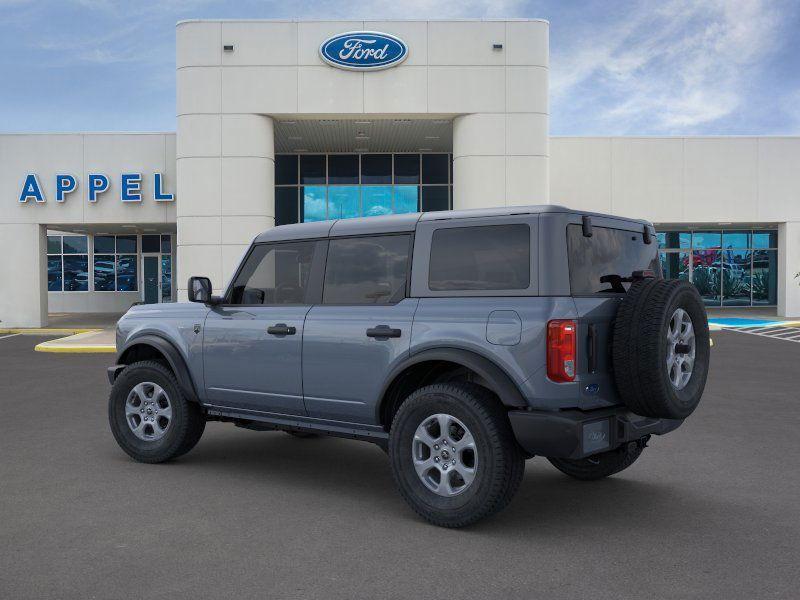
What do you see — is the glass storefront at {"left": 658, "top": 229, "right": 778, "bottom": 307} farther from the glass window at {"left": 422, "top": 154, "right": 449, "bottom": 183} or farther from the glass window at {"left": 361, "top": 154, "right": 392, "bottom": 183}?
the glass window at {"left": 361, "top": 154, "right": 392, "bottom": 183}

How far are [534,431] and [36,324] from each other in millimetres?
23889

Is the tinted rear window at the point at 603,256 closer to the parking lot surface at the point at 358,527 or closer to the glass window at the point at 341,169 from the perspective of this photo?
the parking lot surface at the point at 358,527

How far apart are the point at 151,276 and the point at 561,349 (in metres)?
30.6

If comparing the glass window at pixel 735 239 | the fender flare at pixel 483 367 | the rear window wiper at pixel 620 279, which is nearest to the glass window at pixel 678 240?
the glass window at pixel 735 239

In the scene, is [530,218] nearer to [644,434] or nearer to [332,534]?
[644,434]

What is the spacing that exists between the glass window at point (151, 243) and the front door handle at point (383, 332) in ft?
95.1

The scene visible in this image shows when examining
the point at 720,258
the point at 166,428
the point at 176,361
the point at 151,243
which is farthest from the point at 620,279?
the point at 720,258

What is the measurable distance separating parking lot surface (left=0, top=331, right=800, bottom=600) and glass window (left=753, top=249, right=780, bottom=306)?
28.0 metres

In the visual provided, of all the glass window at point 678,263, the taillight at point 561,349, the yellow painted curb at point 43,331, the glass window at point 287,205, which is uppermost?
the glass window at point 287,205

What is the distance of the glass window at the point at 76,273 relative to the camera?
33000 millimetres

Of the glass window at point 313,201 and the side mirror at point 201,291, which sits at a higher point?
the glass window at point 313,201

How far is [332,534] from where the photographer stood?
462 cm

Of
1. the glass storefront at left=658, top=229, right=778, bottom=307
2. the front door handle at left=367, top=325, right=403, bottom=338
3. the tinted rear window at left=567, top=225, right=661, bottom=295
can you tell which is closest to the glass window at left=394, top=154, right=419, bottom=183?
the glass storefront at left=658, top=229, right=778, bottom=307

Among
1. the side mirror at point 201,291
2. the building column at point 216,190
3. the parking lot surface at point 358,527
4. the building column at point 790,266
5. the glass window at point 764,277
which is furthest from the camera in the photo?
the glass window at point 764,277
